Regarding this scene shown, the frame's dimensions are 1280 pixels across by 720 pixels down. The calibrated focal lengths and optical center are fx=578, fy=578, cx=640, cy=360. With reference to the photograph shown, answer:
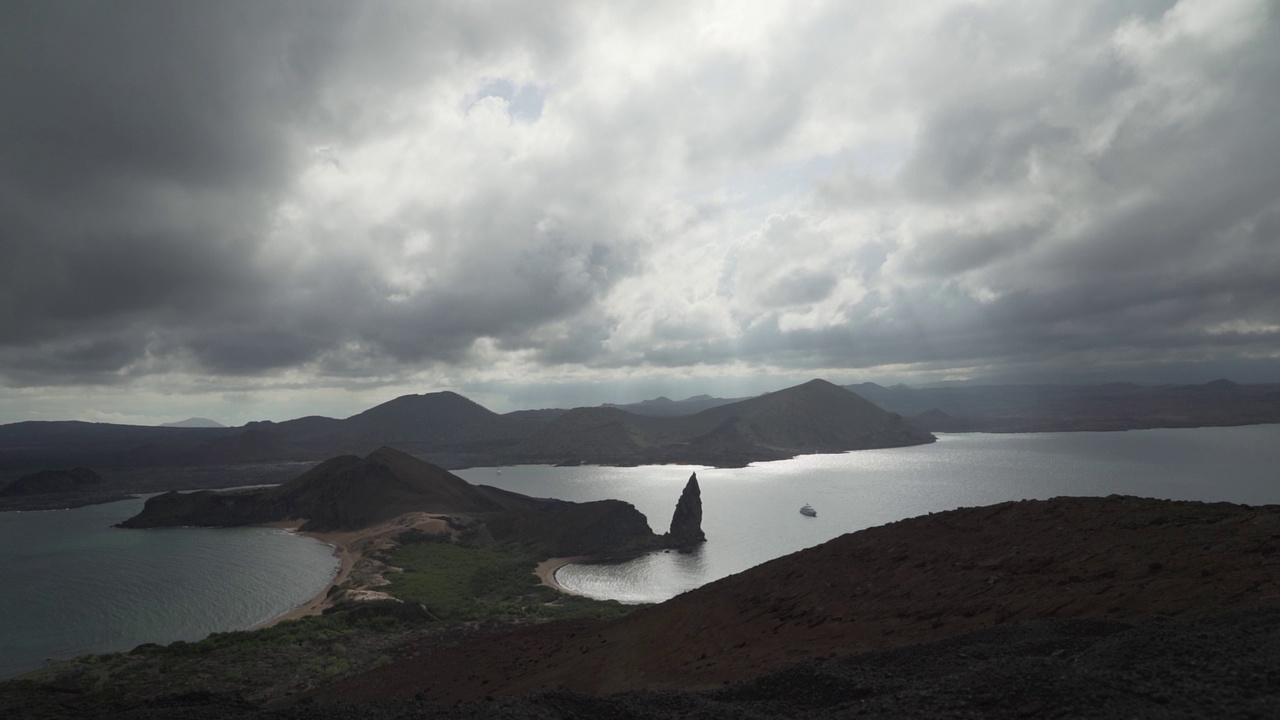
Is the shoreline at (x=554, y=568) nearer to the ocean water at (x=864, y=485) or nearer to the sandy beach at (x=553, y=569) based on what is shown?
the sandy beach at (x=553, y=569)

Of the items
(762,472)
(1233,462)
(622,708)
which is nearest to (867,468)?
(762,472)

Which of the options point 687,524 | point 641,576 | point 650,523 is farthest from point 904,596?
point 650,523

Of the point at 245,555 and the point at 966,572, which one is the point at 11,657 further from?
Result: the point at 966,572

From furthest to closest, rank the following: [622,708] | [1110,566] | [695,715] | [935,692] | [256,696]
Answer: [256,696]
[1110,566]
[622,708]
[695,715]
[935,692]

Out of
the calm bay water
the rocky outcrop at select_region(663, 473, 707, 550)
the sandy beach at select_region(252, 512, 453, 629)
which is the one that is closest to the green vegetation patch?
the sandy beach at select_region(252, 512, 453, 629)

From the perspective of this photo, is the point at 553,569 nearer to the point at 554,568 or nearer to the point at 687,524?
the point at 554,568

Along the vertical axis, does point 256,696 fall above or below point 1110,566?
below
